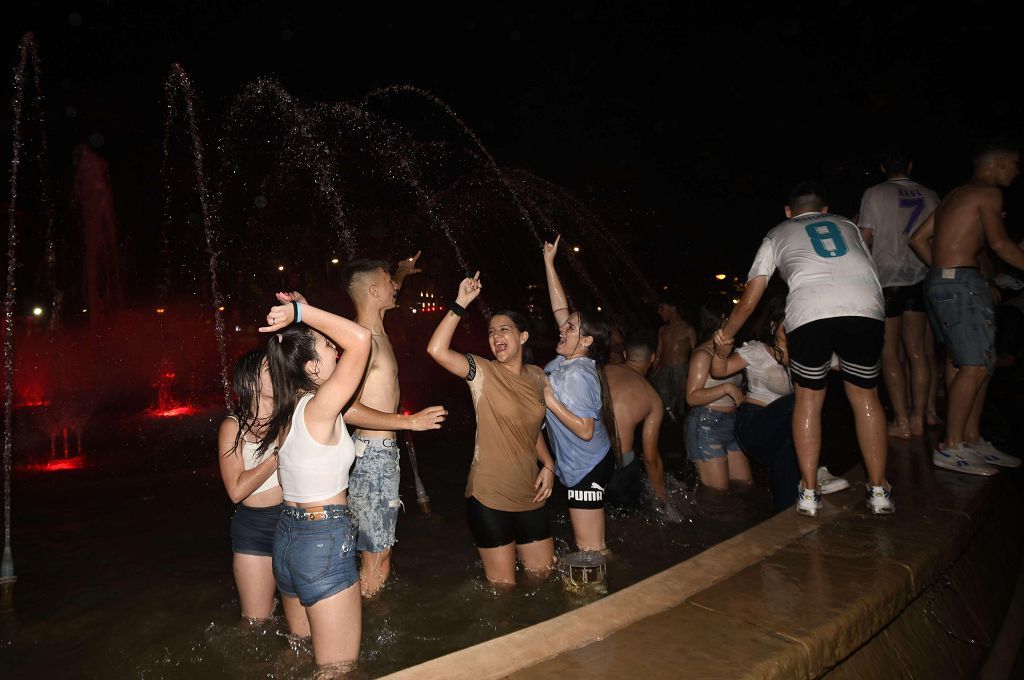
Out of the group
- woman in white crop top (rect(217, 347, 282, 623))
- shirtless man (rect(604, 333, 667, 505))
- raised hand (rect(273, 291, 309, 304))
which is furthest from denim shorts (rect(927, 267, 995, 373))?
woman in white crop top (rect(217, 347, 282, 623))

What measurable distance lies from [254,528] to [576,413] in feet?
7.53

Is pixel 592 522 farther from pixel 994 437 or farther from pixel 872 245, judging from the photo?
pixel 994 437

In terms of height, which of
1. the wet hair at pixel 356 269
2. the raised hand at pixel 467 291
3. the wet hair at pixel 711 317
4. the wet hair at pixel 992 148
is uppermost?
the wet hair at pixel 992 148

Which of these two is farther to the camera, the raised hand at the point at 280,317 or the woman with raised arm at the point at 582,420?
the woman with raised arm at the point at 582,420

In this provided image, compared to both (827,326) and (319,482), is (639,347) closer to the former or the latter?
(827,326)

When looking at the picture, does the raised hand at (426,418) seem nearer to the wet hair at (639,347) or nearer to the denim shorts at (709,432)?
the wet hair at (639,347)

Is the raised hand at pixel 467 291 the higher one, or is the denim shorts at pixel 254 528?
the raised hand at pixel 467 291

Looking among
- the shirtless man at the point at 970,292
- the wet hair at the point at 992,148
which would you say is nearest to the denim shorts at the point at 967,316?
the shirtless man at the point at 970,292

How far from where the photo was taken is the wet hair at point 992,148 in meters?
4.46

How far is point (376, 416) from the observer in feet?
12.4

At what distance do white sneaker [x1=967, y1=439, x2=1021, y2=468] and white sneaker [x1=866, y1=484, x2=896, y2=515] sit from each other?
1360 millimetres

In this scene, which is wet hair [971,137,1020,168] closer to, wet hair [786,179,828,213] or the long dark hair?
wet hair [786,179,828,213]

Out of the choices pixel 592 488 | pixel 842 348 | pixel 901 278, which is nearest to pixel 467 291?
pixel 592 488

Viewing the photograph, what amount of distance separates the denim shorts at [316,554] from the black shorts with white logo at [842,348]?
3088 millimetres
